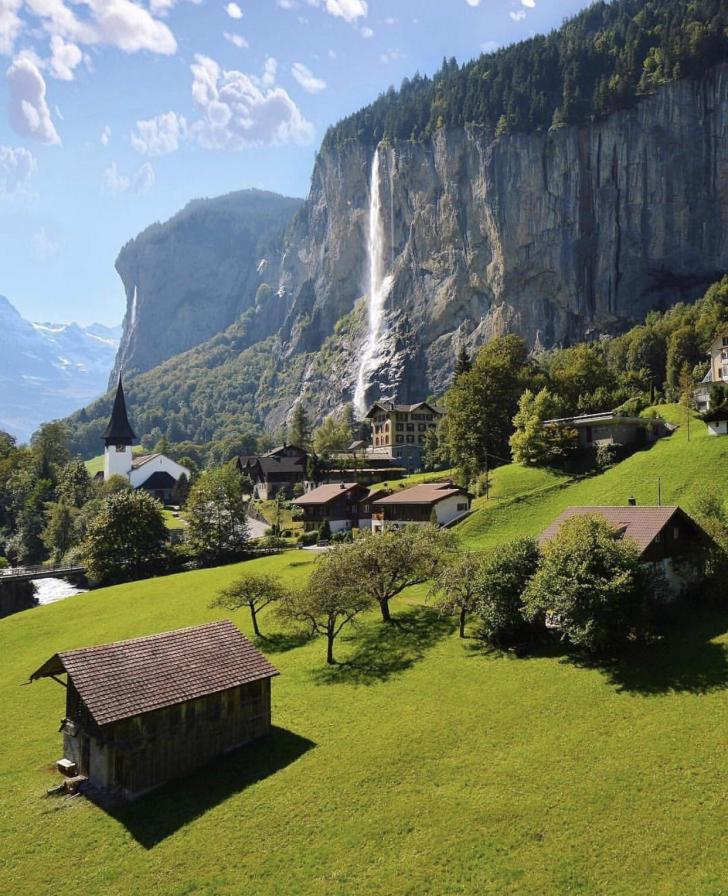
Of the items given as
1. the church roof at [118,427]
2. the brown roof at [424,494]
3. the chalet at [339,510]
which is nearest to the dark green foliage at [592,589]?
the brown roof at [424,494]

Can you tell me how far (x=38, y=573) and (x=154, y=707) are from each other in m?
53.0

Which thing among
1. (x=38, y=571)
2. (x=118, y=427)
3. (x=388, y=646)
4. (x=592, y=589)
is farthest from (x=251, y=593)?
(x=118, y=427)

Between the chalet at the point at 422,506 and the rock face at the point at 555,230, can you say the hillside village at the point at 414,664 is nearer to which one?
the chalet at the point at 422,506

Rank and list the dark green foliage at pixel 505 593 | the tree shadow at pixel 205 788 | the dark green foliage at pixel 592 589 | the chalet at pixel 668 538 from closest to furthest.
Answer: the tree shadow at pixel 205 788
the dark green foliage at pixel 592 589
the dark green foliage at pixel 505 593
the chalet at pixel 668 538

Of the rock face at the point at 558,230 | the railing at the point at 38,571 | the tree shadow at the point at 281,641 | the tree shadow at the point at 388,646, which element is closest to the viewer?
the tree shadow at the point at 388,646

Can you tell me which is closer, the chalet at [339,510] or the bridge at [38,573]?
the bridge at [38,573]

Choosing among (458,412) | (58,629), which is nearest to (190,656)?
(58,629)

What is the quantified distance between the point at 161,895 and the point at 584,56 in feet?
548

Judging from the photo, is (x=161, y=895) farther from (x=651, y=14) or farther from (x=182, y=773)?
(x=651, y=14)

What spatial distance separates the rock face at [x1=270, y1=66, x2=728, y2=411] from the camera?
119750 millimetres

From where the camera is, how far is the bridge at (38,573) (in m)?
65.9

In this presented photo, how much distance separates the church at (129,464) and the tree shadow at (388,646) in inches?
3609

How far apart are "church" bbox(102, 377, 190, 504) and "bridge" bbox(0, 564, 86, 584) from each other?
163ft

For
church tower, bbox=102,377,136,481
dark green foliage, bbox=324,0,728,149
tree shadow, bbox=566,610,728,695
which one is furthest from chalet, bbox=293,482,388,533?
dark green foliage, bbox=324,0,728,149
